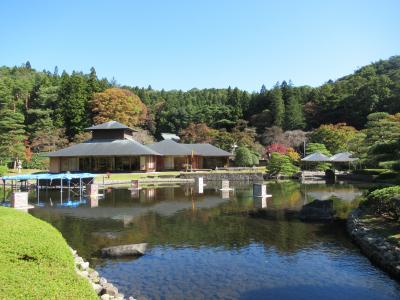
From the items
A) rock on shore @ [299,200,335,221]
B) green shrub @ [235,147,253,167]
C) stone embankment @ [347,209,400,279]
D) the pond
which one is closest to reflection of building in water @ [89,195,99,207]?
the pond

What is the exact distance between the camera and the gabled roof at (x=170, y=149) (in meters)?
43.8

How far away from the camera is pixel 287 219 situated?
16531mm

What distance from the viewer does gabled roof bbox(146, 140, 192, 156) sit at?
43.8 meters

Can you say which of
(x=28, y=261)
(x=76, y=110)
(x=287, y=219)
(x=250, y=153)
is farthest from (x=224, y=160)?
(x=28, y=261)

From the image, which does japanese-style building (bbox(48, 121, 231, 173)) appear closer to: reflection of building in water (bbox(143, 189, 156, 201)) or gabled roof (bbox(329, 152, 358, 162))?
reflection of building in water (bbox(143, 189, 156, 201))

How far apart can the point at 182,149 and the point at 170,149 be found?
4.46ft

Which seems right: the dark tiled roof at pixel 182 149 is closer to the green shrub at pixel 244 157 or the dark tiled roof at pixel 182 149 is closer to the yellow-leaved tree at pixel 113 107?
the green shrub at pixel 244 157

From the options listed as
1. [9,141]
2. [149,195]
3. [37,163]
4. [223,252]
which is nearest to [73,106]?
[37,163]

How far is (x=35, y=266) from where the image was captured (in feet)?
20.6

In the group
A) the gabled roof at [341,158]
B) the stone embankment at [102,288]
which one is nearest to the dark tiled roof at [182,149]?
the gabled roof at [341,158]

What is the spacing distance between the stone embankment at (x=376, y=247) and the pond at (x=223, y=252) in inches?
9.6

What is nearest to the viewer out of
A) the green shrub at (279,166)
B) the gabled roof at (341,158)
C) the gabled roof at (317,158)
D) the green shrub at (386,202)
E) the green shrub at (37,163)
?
the green shrub at (386,202)

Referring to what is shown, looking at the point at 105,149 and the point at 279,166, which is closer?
the point at 279,166

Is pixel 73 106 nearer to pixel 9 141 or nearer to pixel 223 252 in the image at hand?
pixel 9 141
